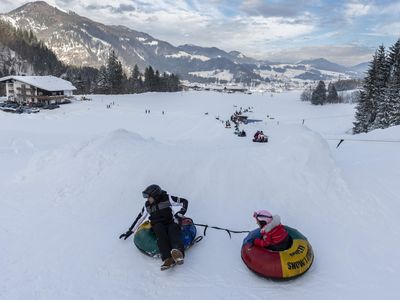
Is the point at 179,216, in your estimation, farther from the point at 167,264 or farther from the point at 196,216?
the point at 196,216

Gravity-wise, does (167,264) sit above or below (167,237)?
below

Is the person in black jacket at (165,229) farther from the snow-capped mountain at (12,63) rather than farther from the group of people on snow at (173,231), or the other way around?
the snow-capped mountain at (12,63)

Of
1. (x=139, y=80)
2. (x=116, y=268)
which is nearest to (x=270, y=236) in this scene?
(x=116, y=268)

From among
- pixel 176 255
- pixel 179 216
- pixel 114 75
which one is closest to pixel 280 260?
pixel 176 255

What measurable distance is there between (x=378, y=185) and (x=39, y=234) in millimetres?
11110

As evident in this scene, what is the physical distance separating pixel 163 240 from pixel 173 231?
0.97 ft

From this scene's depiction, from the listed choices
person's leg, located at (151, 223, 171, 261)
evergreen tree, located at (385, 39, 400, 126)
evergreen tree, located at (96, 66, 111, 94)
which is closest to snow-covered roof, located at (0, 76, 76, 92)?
evergreen tree, located at (96, 66, 111, 94)

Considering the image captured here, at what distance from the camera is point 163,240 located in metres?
7.36

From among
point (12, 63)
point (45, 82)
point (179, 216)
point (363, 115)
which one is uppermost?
point (12, 63)

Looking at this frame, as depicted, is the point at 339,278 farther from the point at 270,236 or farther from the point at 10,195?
the point at 10,195

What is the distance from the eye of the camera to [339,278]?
280 inches

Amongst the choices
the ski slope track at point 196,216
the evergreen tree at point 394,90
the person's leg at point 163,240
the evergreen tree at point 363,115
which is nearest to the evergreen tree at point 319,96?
the evergreen tree at point 363,115

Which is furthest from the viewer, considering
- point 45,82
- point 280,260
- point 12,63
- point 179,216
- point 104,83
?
point 12,63

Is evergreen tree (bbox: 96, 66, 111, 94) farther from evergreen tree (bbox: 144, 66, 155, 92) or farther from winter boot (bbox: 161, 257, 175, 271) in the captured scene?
winter boot (bbox: 161, 257, 175, 271)
